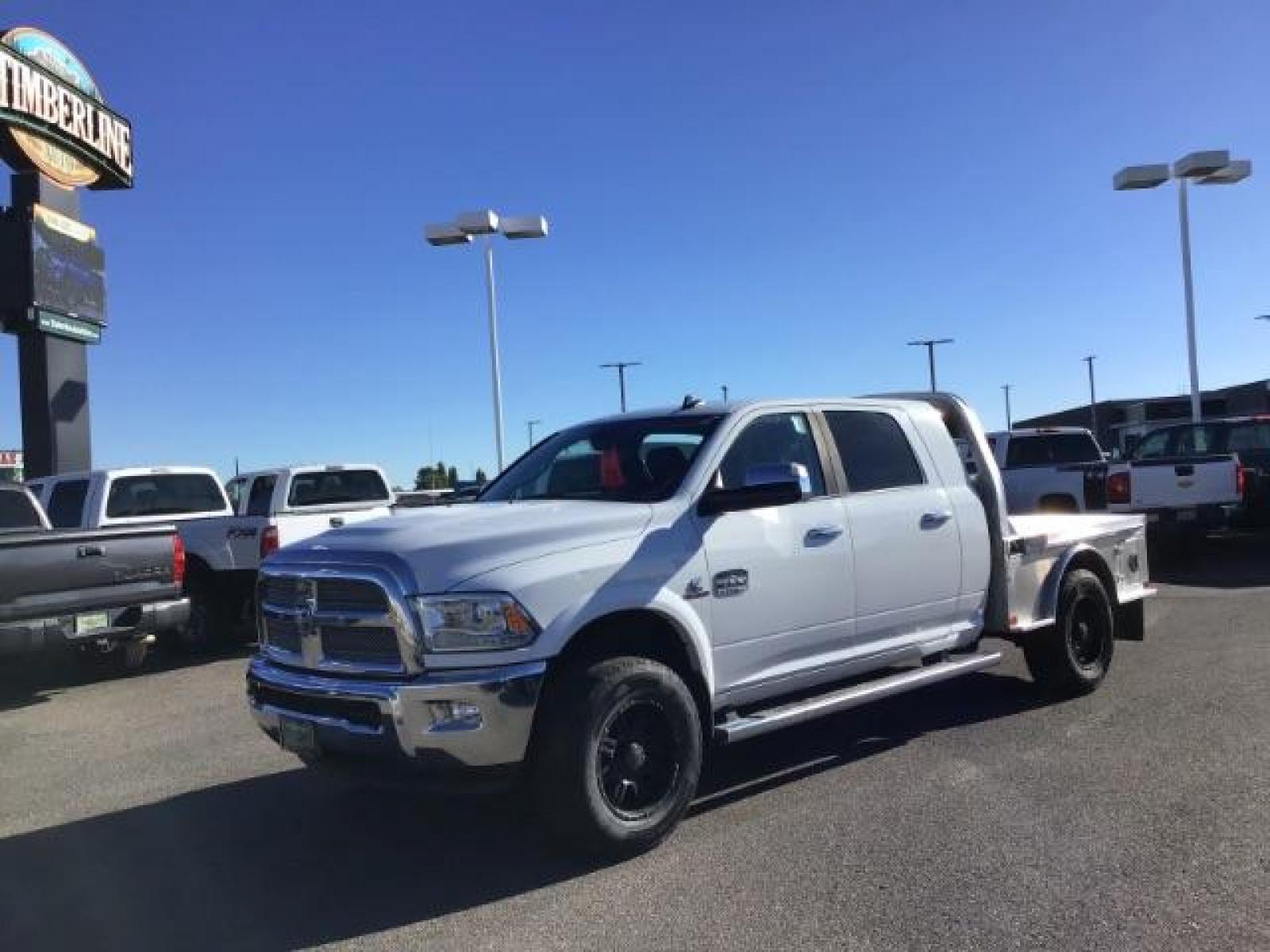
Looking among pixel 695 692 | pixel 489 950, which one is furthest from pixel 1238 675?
pixel 489 950

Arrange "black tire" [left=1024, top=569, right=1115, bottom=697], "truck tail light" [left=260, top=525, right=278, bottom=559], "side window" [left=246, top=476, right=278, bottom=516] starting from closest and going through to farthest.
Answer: "black tire" [left=1024, top=569, right=1115, bottom=697], "truck tail light" [left=260, top=525, right=278, bottom=559], "side window" [left=246, top=476, right=278, bottom=516]

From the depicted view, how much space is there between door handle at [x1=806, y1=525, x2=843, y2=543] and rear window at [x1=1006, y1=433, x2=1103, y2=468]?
11620 millimetres

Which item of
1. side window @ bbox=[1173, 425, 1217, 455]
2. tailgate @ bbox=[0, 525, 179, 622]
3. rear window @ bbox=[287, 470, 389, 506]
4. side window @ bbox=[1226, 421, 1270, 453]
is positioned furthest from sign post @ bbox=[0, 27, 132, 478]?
side window @ bbox=[1226, 421, 1270, 453]

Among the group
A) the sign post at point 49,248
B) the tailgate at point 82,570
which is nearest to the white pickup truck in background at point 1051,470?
the tailgate at point 82,570

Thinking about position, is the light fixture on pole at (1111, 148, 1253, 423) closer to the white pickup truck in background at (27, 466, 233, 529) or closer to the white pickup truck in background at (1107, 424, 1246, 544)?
the white pickup truck in background at (1107, 424, 1246, 544)

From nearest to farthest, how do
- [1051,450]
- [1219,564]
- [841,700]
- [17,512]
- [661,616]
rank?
[661,616], [841,700], [17,512], [1219,564], [1051,450]

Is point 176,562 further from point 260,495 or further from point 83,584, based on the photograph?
point 260,495

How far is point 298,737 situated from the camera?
186 inches

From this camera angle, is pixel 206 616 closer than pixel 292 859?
No

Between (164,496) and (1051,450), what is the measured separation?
42.1ft

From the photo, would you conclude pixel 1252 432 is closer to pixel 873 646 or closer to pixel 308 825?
pixel 873 646

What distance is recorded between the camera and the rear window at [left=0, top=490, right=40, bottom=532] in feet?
32.7

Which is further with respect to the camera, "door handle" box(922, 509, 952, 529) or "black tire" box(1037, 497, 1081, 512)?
"black tire" box(1037, 497, 1081, 512)

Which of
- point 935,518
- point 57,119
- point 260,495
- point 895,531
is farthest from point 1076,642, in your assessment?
point 57,119
